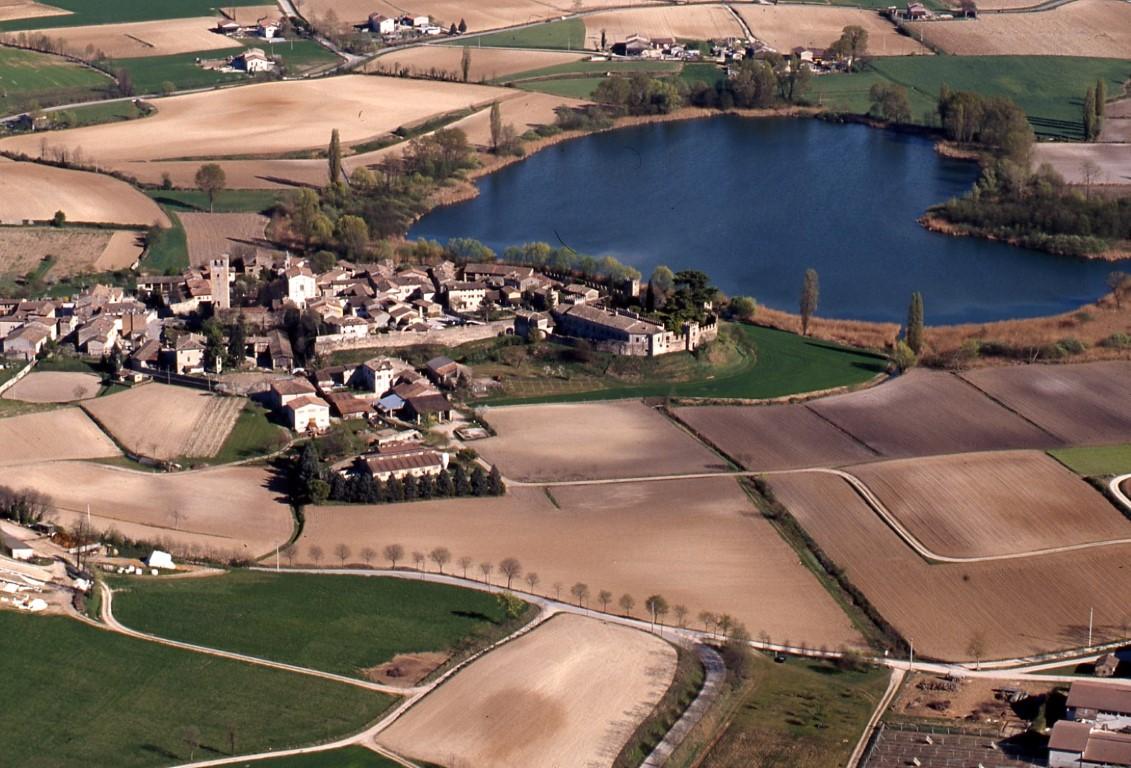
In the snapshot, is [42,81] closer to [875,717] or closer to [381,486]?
[381,486]

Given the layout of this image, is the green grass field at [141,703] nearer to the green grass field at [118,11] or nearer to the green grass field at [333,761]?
the green grass field at [333,761]

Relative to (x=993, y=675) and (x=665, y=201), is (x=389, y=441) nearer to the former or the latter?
(x=993, y=675)

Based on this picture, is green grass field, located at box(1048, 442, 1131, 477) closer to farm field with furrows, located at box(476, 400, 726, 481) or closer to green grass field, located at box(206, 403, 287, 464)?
farm field with furrows, located at box(476, 400, 726, 481)

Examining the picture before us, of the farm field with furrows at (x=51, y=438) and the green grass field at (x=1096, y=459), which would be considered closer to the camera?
the green grass field at (x=1096, y=459)

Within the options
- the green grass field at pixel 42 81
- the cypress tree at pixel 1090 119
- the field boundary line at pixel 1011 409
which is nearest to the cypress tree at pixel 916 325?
the field boundary line at pixel 1011 409

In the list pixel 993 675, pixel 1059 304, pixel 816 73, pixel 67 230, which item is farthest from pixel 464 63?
pixel 993 675

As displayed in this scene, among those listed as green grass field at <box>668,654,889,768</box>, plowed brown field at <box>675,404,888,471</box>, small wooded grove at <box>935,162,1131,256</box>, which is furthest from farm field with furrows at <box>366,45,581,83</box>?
green grass field at <box>668,654,889,768</box>
